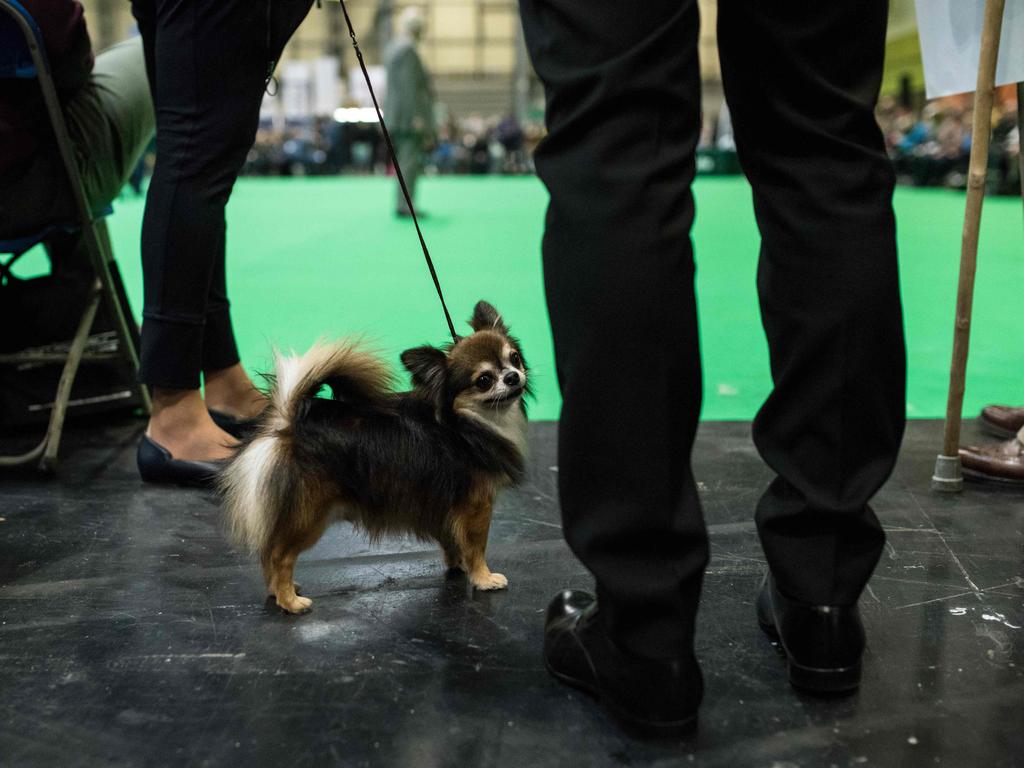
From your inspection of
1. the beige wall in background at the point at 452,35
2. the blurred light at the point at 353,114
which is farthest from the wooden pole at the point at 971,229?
the beige wall in background at the point at 452,35

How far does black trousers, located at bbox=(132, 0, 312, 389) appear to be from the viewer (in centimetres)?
192

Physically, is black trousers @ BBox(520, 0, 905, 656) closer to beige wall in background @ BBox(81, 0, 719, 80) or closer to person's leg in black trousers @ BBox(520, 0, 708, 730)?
person's leg in black trousers @ BBox(520, 0, 708, 730)

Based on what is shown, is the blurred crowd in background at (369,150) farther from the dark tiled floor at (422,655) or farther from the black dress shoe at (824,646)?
the black dress shoe at (824,646)

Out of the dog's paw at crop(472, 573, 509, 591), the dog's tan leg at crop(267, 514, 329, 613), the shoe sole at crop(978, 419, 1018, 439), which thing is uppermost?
the dog's tan leg at crop(267, 514, 329, 613)

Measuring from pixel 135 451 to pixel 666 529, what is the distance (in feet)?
5.61

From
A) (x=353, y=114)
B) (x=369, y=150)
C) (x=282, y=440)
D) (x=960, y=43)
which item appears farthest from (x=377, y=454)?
(x=353, y=114)

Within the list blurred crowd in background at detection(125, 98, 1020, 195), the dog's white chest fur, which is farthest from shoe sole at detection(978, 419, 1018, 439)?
blurred crowd in background at detection(125, 98, 1020, 195)

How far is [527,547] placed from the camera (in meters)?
1.71

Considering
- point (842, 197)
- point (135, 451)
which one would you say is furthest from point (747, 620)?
point (135, 451)

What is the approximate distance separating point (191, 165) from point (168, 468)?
621 millimetres

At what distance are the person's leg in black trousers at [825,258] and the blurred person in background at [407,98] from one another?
26.8 ft

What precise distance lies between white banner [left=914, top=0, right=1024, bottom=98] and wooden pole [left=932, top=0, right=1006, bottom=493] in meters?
0.14

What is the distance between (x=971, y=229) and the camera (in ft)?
6.40

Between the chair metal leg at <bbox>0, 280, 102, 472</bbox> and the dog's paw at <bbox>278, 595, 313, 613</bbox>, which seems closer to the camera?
the dog's paw at <bbox>278, 595, 313, 613</bbox>
